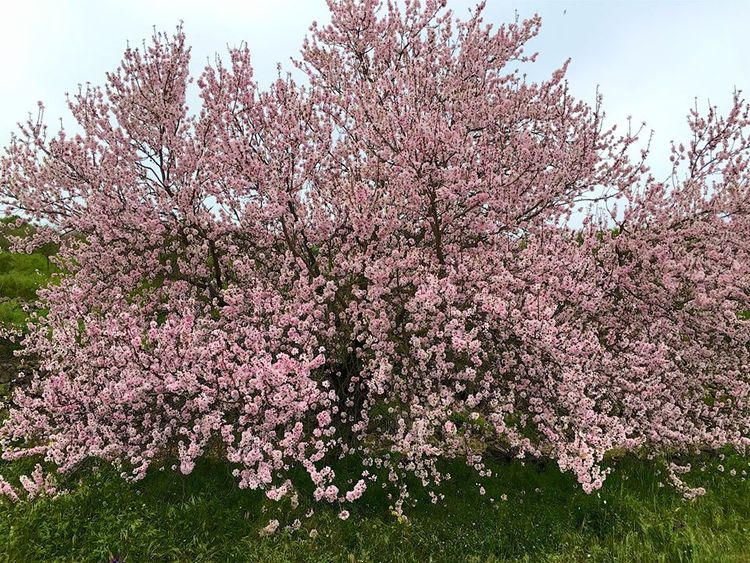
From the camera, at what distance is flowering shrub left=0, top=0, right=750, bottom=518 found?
6695mm

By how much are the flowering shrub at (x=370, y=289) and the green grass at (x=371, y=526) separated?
45 centimetres

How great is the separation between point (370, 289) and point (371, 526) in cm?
312

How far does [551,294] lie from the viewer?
7316 mm

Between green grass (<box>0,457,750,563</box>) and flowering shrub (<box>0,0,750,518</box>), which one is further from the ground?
flowering shrub (<box>0,0,750,518</box>)

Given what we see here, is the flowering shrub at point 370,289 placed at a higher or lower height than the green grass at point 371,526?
higher

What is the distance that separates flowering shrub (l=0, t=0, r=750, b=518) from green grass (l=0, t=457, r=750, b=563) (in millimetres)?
451

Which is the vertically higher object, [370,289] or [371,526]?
[370,289]

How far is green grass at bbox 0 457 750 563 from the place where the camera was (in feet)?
20.1

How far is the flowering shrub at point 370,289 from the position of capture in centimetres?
670

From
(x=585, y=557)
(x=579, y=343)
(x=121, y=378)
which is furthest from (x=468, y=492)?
(x=121, y=378)

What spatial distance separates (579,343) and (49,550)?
683cm

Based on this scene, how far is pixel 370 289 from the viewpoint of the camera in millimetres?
7223

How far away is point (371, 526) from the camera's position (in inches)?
266

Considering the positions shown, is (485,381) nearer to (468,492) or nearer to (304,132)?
(468,492)
